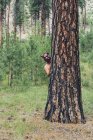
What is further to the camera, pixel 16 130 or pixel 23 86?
pixel 23 86

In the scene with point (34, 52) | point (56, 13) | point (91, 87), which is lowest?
point (91, 87)

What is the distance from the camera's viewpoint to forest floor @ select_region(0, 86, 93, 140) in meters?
8.97

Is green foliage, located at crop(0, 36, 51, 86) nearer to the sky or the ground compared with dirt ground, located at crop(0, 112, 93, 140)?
nearer to the sky

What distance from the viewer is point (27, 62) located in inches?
739

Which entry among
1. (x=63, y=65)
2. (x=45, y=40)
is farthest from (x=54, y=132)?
(x=45, y=40)

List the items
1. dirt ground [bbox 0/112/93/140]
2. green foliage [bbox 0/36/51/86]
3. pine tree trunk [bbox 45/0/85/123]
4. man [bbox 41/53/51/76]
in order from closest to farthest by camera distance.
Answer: dirt ground [bbox 0/112/93/140], pine tree trunk [bbox 45/0/85/123], man [bbox 41/53/51/76], green foliage [bbox 0/36/51/86]

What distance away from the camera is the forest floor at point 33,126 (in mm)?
8969

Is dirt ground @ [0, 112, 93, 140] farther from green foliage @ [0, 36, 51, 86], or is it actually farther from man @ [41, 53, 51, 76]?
green foliage @ [0, 36, 51, 86]

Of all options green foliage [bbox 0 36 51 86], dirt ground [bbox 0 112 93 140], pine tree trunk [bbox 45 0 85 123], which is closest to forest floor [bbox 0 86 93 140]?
dirt ground [bbox 0 112 93 140]

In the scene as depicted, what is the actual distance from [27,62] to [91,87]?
3.06m

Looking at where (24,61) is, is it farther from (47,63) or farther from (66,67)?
(66,67)

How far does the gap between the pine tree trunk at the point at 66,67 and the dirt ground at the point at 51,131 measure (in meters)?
0.34

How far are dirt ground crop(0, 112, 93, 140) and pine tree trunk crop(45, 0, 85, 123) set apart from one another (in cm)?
34

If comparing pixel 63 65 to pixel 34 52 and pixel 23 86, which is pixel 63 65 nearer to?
pixel 23 86
